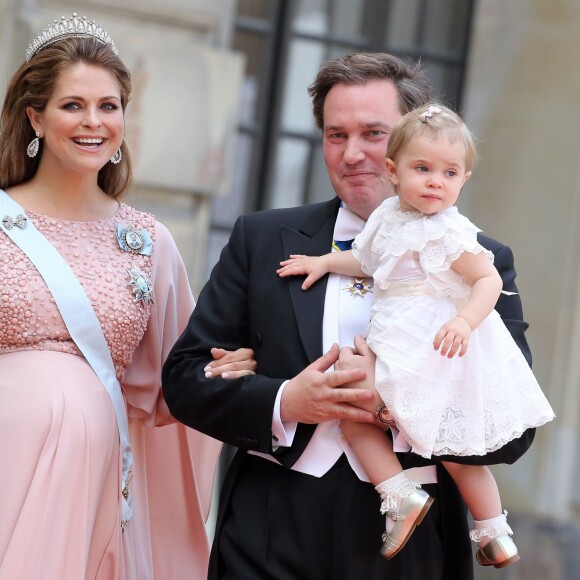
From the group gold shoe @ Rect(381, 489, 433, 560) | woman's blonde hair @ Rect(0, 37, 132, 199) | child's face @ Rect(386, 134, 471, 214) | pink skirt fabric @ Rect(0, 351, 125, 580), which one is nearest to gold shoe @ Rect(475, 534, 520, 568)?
gold shoe @ Rect(381, 489, 433, 560)

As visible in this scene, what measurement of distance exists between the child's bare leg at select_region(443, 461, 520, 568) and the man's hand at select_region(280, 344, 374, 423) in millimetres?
271

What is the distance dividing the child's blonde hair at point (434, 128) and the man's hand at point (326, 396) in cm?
52

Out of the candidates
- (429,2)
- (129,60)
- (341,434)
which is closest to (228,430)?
(341,434)

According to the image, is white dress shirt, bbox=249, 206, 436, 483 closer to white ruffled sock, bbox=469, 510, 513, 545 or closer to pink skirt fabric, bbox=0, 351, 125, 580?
white ruffled sock, bbox=469, 510, 513, 545

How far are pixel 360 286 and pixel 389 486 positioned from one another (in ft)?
1.73

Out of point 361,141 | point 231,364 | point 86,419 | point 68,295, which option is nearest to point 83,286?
point 68,295

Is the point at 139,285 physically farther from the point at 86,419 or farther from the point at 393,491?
the point at 393,491

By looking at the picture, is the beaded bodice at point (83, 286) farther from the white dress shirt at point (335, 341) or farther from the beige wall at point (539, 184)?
the beige wall at point (539, 184)

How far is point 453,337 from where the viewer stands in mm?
2877

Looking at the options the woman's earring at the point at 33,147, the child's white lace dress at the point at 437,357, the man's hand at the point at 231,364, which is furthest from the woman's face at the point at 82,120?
the child's white lace dress at the point at 437,357

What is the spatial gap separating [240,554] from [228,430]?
30 cm

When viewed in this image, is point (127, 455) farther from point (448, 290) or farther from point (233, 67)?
point (233, 67)

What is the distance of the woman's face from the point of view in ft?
11.9

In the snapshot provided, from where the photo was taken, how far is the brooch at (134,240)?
3754 millimetres
